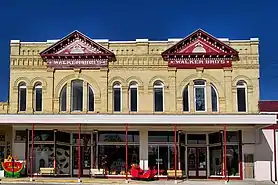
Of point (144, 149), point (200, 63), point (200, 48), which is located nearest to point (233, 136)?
point (200, 63)

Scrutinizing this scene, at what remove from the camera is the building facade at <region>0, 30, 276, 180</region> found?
28.8 meters

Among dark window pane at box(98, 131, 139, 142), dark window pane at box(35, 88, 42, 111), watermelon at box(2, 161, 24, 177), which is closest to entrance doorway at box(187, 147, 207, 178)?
dark window pane at box(98, 131, 139, 142)

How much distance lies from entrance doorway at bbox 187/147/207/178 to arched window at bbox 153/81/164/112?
3059mm

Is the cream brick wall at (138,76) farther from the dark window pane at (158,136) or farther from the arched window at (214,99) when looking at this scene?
the dark window pane at (158,136)

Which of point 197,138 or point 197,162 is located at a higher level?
point 197,138

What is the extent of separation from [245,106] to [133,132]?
22.6 ft

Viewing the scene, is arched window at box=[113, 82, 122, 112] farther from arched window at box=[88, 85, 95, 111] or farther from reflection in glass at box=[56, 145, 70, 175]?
reflection in glass at box=[56, 145, 70, 175]

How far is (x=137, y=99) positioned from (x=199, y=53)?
4.65 metres

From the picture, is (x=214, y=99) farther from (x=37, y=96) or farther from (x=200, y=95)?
(x=37, y=96)

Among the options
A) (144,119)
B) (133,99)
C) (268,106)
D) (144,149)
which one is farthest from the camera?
(268,106)

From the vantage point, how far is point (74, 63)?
2992cm

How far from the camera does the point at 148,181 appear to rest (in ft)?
84.6

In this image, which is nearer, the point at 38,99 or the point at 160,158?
the point at 160,158

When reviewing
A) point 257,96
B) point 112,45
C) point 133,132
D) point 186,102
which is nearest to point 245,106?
point 257,96
